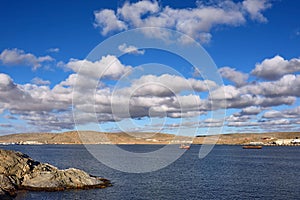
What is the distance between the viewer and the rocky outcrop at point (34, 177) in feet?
248

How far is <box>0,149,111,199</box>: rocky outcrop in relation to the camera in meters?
75.6

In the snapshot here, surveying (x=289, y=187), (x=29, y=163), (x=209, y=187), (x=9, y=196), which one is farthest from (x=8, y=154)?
(x=289, y=187)

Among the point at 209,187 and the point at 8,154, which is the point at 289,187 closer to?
the point at 209,187

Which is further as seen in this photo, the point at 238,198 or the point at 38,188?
the point at 38,188

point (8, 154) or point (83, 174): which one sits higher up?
point (8, 154)

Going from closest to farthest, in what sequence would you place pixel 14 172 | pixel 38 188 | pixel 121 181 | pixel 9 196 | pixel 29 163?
Result: pixel 9 196
pixel 38 188
pixel 14 172
pixel 29 163
pixel 121 181

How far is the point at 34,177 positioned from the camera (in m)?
80.2

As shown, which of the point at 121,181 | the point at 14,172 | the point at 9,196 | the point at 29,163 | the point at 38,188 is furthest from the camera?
the point at 121,181

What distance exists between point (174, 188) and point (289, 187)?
3023 cm

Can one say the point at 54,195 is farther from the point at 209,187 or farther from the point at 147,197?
the point at 209,187

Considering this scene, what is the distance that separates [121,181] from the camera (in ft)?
306

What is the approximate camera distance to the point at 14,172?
8056 centimetres

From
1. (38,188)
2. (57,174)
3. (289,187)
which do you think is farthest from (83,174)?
(289,187)

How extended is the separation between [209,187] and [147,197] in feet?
71.6
